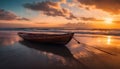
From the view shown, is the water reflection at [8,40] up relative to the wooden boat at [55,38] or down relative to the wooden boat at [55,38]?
down

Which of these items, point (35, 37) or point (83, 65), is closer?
point (83, 65)

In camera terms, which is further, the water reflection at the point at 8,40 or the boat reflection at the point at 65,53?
the water reflection at the point at 8,40

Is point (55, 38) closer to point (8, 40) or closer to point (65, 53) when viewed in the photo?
point (65, 53)

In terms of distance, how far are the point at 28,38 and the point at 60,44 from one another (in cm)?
369

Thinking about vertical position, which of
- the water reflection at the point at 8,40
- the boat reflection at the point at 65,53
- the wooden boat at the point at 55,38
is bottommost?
the boat reflection at the point at 65,53

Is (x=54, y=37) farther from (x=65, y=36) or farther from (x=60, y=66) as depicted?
(x=60, y=66)

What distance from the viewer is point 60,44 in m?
10.9

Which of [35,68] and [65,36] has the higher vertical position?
[65,36]

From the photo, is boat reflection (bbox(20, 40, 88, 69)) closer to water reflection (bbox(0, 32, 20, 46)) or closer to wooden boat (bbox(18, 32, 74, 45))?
wooden boat (bbox(18, 32, 74, 45))

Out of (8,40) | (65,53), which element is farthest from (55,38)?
(8,40)

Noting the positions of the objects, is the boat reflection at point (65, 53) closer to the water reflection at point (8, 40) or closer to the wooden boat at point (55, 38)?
the wooden boat at point (55, 38)

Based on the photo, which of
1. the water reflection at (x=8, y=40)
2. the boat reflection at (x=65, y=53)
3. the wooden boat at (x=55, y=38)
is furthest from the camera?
the water reflection at (x=8, y=40)

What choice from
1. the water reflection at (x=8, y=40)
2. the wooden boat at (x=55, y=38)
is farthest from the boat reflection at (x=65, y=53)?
the water reflection at (x=8, y=40)

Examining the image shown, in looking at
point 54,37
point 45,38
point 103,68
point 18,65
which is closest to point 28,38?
point 45,38
